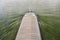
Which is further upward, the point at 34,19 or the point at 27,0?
the point at 27,0

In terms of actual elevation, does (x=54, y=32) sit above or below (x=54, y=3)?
below

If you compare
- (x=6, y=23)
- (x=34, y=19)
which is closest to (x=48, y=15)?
(x=34, y=19)

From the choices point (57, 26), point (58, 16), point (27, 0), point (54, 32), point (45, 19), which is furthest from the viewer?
point (27, 0)

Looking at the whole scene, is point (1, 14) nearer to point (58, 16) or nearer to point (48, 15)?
point (48, 15)

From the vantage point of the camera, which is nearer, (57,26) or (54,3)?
(57,26)

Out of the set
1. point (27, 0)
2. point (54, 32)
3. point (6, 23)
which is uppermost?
point (27, 0)

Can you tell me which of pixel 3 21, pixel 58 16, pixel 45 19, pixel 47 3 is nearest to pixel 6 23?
pixel 3 21

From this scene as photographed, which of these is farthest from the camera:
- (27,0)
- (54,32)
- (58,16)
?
(27,0)

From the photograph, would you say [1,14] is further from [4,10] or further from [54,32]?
[54,32]

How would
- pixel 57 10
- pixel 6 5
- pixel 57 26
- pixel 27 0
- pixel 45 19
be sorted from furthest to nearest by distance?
pixel 27 0 < pixel 6 5 < pixel 57 10 < pixel 45 19 < pixel 57 26
